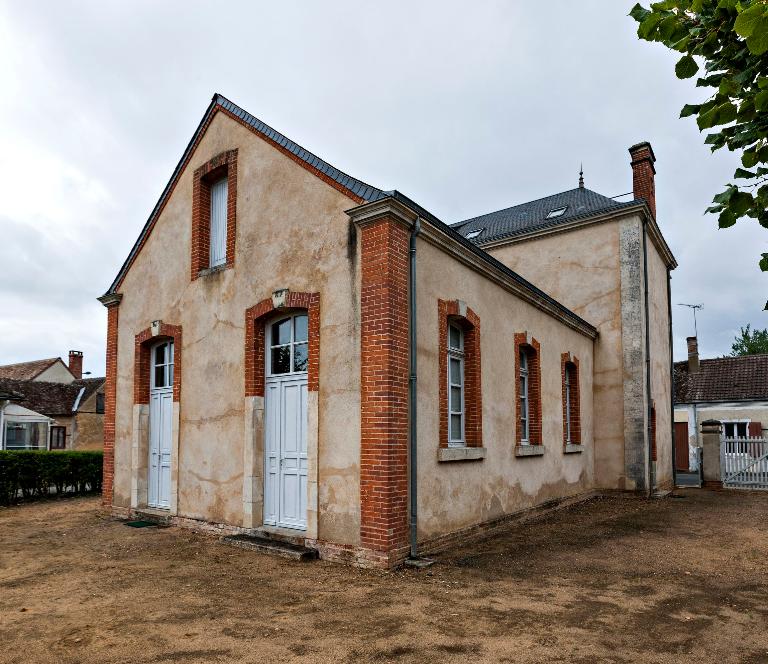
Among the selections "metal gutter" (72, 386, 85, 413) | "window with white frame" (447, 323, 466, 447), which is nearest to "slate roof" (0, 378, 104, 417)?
"metal gutter" (72, 386, 85, 413)

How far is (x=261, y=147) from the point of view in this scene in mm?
8992

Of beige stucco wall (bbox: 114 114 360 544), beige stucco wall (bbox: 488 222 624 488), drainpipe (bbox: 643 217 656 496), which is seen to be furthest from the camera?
beige stucco wall (bbox: 488 222 624 488)

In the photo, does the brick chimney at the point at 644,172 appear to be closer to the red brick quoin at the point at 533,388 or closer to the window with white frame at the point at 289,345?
the red brick quoin at the point at 533,388

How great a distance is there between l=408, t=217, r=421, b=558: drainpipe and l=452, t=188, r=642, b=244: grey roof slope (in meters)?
8.78

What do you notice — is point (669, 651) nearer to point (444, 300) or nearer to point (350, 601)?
point (350, 601)

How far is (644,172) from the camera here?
1605 cm

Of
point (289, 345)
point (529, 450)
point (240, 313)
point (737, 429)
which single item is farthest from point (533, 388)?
point (737, 429)

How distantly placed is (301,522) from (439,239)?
420cm

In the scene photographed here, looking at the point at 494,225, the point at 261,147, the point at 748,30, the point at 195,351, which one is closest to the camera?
the point at 748,30

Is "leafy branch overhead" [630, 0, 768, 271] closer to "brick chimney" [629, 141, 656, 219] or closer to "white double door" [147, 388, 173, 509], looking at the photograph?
"white double door" [147, 388, 173, 509]

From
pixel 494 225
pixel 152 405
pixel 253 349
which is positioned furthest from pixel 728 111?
pixel 494 225

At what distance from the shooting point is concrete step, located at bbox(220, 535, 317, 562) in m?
7.20

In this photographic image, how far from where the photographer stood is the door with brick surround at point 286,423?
802 centimetres

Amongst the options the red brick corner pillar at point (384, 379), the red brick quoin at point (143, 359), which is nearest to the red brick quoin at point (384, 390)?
the red brick corner pillar at point (384, 379)
